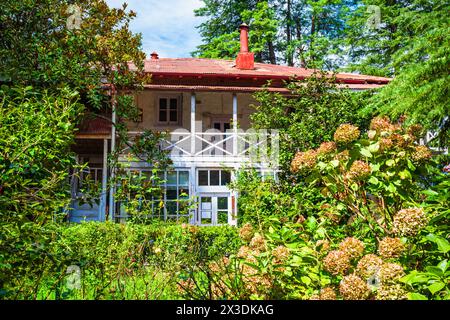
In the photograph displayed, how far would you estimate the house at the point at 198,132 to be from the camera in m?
15.4

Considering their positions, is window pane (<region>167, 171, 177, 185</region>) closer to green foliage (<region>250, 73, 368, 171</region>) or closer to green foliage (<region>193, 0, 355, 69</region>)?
green foliage (<region>250, 73, 368, 171</region>)

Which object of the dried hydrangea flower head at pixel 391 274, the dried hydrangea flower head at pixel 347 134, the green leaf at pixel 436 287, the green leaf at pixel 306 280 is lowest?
the green leaf at pixel 306 280

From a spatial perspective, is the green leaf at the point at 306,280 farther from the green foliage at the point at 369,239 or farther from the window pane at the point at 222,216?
the window pane at the point at 222,216

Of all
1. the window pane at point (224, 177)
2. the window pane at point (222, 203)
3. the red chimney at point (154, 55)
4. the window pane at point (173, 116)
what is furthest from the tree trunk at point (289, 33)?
the window pane at point (222, 203)

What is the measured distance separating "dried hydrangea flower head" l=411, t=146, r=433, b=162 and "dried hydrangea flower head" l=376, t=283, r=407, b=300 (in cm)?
116

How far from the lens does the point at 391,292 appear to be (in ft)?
7.11

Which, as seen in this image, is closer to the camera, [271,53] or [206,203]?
[206,203]

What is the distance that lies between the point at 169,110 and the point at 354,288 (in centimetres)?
1696

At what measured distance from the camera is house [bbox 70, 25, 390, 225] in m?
15.4

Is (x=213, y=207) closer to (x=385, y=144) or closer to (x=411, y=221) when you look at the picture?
(x=385, y=144)

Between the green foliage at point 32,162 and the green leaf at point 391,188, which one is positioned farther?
the green foliage at point 32,162

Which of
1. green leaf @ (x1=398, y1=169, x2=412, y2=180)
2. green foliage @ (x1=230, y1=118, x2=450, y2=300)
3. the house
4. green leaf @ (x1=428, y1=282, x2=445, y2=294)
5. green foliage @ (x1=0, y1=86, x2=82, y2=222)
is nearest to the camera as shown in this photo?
green leaf @ (x1=428, y1=282, x2=445, y2=294)

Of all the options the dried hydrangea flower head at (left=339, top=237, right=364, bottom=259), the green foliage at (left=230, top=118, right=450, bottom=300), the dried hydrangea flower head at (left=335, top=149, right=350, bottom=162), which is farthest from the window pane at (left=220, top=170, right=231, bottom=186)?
the dried hydrangea flower head at (left=339, top=237, right=364, bottom=259)

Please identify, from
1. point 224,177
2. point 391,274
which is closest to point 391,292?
point 391,274
